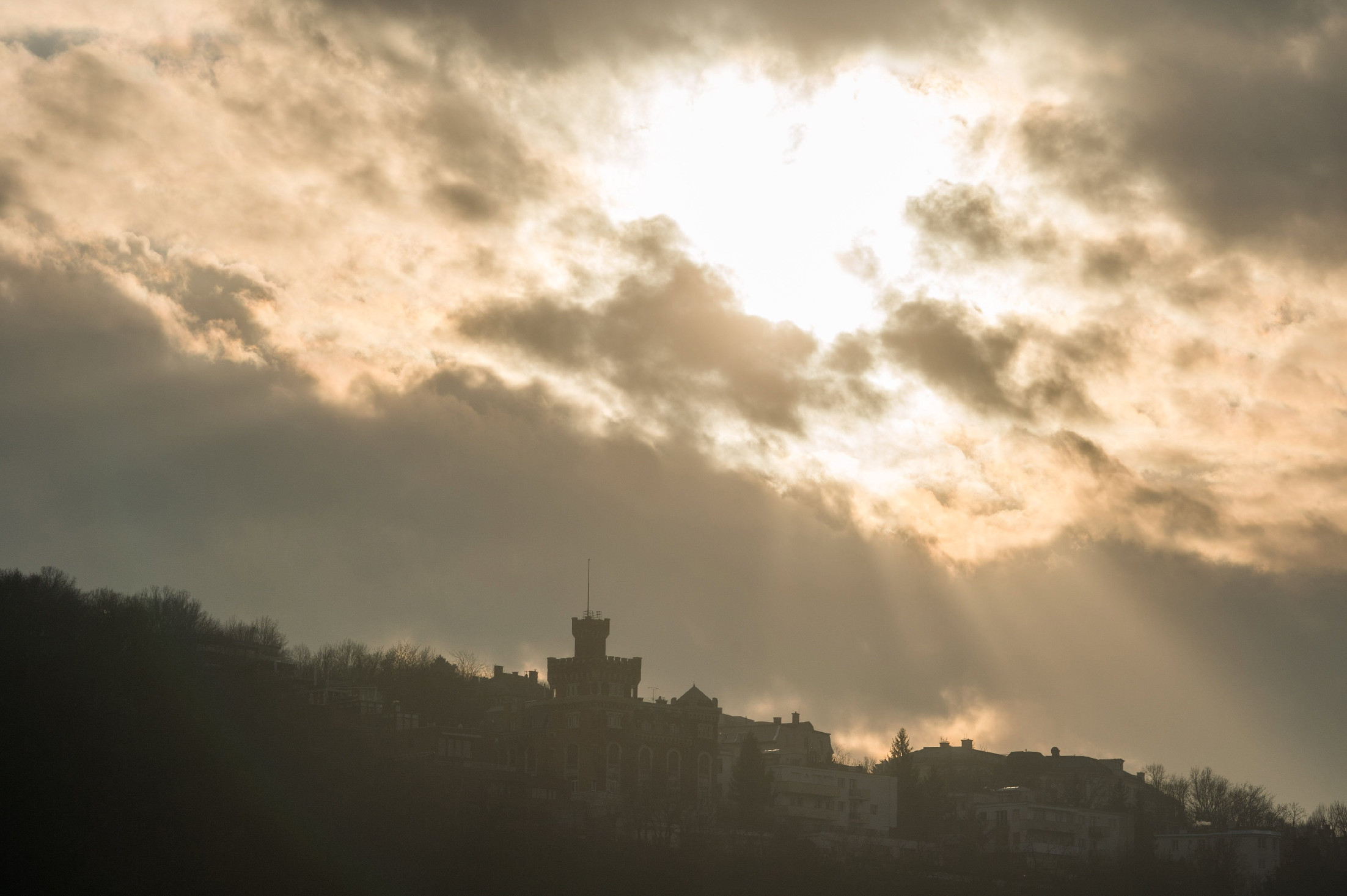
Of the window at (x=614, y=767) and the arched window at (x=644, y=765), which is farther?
the arched window at (x=644, y=765)

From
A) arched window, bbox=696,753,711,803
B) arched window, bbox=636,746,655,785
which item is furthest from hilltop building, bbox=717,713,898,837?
arched window, bbox=636,746,655,785

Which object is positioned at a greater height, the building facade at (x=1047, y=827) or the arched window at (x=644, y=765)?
the arched window at (x=644, y=765)

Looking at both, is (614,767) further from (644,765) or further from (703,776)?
(703,776)

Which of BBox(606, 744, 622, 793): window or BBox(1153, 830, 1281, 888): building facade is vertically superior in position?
BBox(606, 744, 622, 793): window

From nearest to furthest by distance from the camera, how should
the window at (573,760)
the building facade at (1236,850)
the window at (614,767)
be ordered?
the window at (614,767) < the window at (573,760) < the building facade at (1236,850)

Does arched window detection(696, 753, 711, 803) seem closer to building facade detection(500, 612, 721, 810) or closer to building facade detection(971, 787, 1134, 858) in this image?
building facade detection(500, 612, 721, 810)

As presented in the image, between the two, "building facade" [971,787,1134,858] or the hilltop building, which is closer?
the hilltop building

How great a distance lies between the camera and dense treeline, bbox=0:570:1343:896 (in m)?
99.9

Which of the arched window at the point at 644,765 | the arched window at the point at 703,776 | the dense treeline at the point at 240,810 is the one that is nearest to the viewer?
the dense treeline at the point at 240,810

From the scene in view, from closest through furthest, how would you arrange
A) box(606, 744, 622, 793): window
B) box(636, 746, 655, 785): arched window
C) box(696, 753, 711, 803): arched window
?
box(606, 744, 622, 793): window, box(636, 746, 655, 785): arched window, box(696, 753, 711, 803): arched window

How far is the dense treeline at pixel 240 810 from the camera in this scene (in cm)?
9988

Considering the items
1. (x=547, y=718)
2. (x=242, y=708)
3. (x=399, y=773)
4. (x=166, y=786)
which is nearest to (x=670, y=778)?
(x=547, y=718)

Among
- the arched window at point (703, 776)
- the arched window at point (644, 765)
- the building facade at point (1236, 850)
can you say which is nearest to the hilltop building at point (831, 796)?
the arched window at point (703, 776)

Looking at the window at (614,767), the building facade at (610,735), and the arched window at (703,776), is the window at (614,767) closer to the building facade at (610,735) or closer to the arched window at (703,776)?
the building facade at (610,735)
